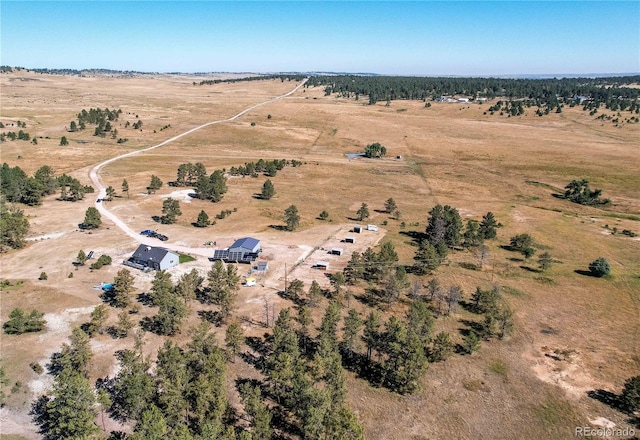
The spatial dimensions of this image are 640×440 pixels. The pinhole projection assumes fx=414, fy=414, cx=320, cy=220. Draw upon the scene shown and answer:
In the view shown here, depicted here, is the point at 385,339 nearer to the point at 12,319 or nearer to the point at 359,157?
the point at 12,319

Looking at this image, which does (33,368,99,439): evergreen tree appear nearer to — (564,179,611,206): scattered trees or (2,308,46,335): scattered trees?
(2,308,46,335): scattered trees

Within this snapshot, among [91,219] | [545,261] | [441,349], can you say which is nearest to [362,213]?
[545,261]

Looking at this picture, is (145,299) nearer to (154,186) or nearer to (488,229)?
(154,186)

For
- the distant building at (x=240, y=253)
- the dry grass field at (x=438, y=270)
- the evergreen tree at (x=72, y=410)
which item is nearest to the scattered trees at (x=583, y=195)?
the dry grass field at (x=438, y=270)

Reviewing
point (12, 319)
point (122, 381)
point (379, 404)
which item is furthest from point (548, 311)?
point (12, 319)

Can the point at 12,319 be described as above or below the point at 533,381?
above

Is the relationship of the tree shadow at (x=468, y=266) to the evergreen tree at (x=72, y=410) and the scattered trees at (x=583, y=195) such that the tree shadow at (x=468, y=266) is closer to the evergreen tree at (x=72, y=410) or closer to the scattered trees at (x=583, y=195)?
the evergreen tree at (x=72, y=410)
